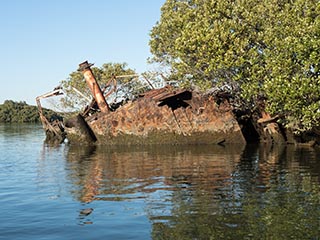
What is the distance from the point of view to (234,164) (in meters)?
22.9

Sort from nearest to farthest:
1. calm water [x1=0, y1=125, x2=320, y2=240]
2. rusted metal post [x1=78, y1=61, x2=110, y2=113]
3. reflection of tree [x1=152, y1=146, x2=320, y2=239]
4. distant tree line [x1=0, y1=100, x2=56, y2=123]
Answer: reflection of tree [x1=152, y1=146, x2=320, y2=239], calm water [x1=0, y1=125, x2=320, y2=240], rusted metal post [x1=78, y1=61, x2=110, y2=113], distant tree line [x1=0, y1=100, x2=56, y2=123]

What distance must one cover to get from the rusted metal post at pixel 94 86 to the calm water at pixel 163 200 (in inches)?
610

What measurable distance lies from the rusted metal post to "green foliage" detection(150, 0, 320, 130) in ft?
25.5

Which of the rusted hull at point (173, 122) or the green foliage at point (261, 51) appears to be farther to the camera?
the rusted hull at point (173, 122)

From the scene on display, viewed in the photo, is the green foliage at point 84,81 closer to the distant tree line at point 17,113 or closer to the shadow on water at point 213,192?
the shadow on water at point 213,192

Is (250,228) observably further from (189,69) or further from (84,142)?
(84,142)

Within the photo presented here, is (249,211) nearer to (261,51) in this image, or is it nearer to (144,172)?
(144,172)

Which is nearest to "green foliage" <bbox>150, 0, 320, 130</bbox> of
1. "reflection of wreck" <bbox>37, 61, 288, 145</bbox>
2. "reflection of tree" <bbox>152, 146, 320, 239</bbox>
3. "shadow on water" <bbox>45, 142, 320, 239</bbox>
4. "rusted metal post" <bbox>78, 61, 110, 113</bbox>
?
"reflection of wreck" <bbox>37, 61, 288, 145</bbox>

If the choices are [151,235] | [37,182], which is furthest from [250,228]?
[37,182]

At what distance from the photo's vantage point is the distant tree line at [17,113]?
443ft

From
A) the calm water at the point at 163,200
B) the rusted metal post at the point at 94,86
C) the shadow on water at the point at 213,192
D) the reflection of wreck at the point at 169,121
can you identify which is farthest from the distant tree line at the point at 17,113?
the calm water at the point at 163,200

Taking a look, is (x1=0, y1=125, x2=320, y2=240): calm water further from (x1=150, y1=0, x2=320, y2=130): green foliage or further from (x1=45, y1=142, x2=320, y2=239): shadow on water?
(x1=150, y1=0, x2=320, y2=130): green foliage

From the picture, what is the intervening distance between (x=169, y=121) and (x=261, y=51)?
9.51 m

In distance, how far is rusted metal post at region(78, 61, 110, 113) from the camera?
3900 centimetres
